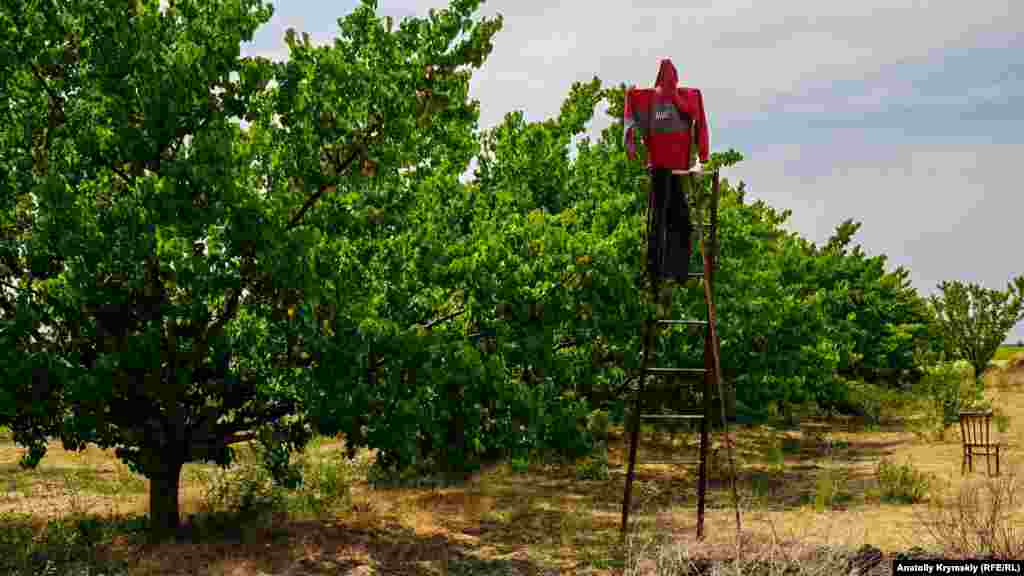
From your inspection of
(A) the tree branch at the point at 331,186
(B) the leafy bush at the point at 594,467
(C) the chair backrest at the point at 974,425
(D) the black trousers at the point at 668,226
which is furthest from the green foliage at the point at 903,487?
(A) the tree branch at the point at 331,186

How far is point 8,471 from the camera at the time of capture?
1931cm

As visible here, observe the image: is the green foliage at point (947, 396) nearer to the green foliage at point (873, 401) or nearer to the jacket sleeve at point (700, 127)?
the green foliage at point (873, 401)

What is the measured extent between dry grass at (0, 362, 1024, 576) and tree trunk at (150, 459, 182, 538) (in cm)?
31

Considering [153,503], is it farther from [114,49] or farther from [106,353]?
[114,49]

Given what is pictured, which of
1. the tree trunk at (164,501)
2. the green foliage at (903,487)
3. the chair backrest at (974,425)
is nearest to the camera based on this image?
the tree trunk at (164,501)

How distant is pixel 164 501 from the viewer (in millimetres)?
12617

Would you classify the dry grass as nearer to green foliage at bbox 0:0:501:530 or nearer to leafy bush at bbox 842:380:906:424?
green foliage at bbox 0:0:501:530

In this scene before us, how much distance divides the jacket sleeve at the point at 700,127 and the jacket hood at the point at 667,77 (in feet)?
0.94

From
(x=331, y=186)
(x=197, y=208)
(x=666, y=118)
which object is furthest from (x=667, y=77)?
(x=197, y=208)

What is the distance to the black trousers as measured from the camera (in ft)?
40.2

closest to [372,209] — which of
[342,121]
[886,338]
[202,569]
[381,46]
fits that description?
[342,121]

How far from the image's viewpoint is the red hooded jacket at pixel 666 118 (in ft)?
40.0

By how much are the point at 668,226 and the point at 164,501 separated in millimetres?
7212

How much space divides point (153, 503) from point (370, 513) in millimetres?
3093
